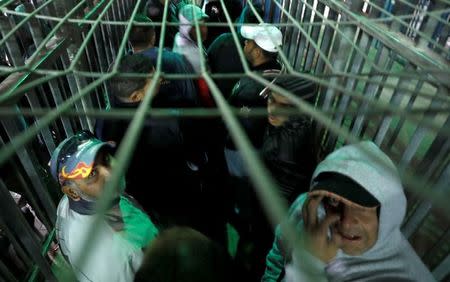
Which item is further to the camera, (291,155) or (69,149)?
(291,155)

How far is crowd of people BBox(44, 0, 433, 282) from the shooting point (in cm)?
92

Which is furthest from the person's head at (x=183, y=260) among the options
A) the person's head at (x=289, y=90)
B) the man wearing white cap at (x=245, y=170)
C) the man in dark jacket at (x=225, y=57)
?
the man in dark jacket at (x=225, y=57)

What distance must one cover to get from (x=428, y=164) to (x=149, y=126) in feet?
4.81

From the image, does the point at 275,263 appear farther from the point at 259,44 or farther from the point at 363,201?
the point at 259,44

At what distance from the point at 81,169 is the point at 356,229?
44.4 inches

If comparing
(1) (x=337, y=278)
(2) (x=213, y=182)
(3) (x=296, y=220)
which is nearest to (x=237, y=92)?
(2) (x=213, y=182)

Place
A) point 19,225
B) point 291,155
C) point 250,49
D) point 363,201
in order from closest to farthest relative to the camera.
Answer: point 363,201 → point 19,225 → point 291,155 → point 250,49

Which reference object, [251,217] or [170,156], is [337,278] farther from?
[170,156]

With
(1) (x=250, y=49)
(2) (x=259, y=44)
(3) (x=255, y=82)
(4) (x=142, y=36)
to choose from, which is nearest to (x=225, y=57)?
(1) (x=250, y=49)

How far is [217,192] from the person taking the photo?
2.48m

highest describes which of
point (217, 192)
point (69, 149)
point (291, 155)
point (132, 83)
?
point (132, 83)

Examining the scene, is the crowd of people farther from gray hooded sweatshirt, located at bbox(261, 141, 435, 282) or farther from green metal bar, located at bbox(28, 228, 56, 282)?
green metal bar, located at bbox(28, 228, 56, 282)

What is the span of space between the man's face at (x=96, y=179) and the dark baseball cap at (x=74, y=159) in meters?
0.02

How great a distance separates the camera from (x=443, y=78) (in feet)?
3.09
